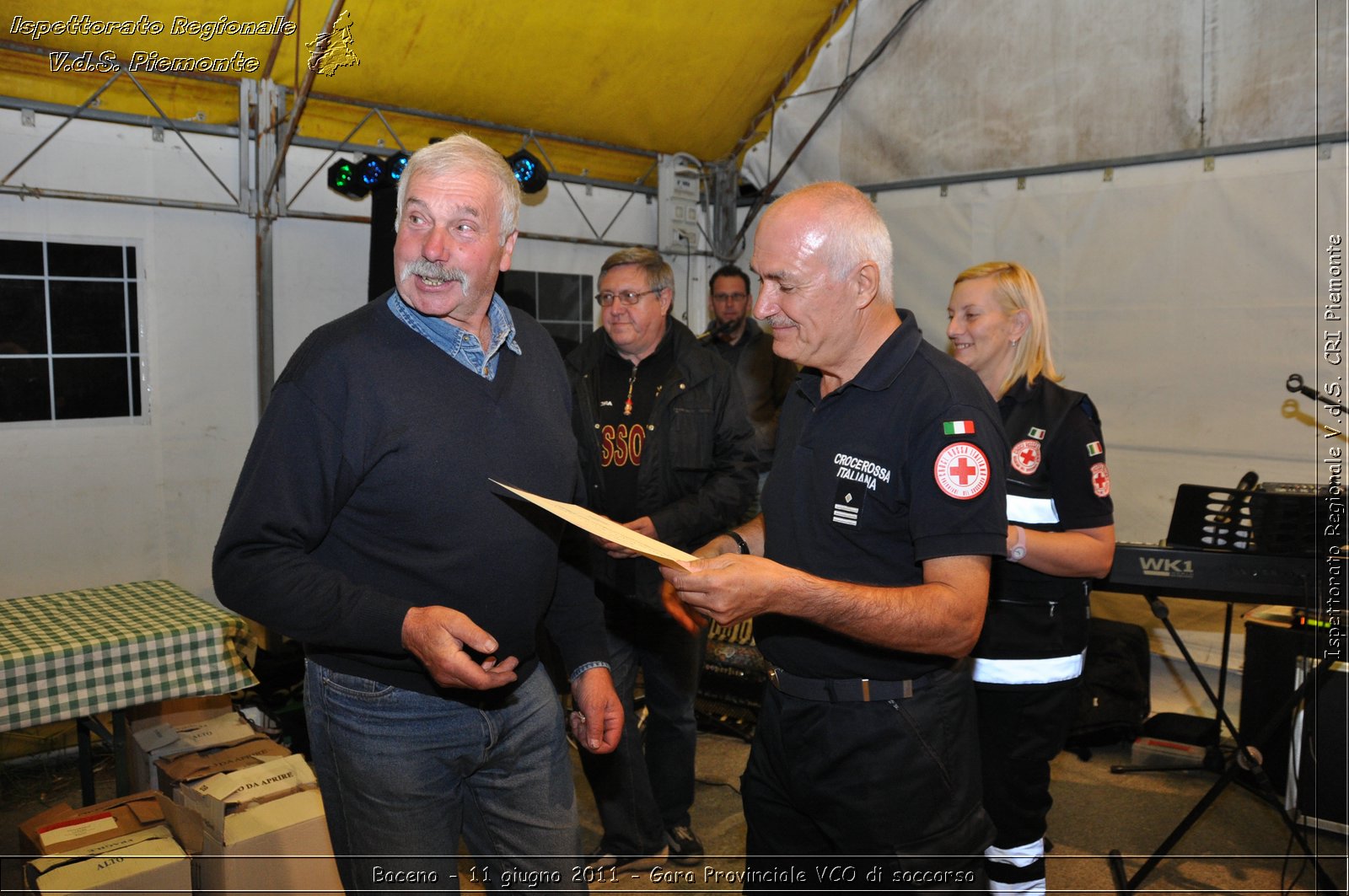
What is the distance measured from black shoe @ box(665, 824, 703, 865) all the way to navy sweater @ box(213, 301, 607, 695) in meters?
1.95

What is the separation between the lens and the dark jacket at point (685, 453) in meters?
3.21

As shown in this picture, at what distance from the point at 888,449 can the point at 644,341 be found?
70.7 inches

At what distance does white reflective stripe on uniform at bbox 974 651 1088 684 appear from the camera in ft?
8.50

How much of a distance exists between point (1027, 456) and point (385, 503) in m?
1.74

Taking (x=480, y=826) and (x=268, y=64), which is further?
(x=268, y=64)

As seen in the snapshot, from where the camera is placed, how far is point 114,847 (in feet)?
8.93

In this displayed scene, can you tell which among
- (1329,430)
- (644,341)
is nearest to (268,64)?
(644,341)

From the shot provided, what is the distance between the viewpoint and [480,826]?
1856 millimetres

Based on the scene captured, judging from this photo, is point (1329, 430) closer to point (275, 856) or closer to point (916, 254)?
point (916, 254)

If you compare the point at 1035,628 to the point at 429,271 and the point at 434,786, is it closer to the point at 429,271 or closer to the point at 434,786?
the point at 434,786

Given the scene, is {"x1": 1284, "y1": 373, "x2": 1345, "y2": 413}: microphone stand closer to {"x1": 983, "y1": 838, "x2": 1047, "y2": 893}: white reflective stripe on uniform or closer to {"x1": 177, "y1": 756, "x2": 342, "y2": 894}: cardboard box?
{"x1": 983, "y1": 838, "x2": 1047, "y2": 893}: white reflective stripe on uniform

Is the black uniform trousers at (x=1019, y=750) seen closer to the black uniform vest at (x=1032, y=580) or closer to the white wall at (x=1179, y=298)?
the black uniform vest at (x=1032, y=580)

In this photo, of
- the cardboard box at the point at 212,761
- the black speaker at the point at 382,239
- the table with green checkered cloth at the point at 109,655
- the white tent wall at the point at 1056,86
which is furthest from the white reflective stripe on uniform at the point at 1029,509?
the black speaker at the point at 382,239

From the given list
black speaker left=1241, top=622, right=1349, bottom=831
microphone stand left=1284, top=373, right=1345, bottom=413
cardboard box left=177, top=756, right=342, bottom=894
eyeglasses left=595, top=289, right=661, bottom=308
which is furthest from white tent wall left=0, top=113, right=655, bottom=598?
black speaker left=1241, top=622, right=1349, bottom=831
